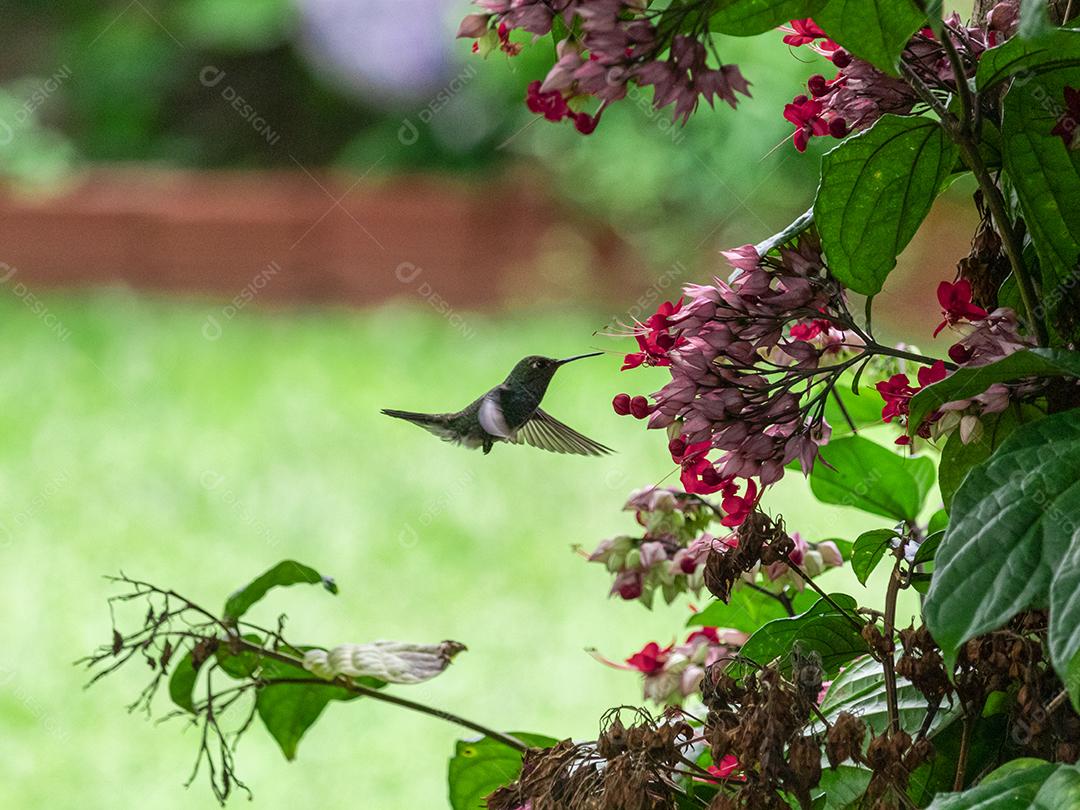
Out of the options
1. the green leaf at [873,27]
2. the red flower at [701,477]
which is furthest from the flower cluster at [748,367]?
the green leaf at [873,27]

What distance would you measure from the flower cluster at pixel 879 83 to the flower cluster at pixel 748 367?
0.26ft

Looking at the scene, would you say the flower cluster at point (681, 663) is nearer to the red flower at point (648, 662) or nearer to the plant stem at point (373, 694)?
the red flower at point (648, 662)

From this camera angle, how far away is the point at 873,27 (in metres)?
0.61

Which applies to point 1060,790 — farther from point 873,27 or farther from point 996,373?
point 873,27

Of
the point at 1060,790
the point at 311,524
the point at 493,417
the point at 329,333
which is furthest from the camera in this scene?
the point at 329,333

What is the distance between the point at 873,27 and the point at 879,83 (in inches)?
3.5

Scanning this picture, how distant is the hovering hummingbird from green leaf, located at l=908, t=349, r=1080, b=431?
27 cm

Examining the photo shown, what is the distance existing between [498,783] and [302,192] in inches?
172

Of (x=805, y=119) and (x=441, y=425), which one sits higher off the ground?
(x=441, y=425)

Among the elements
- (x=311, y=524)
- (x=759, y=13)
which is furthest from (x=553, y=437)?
(x=311, y=524)

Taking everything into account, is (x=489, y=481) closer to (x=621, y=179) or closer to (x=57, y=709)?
(x=57, y=709)

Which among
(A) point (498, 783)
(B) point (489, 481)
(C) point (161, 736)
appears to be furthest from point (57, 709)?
(A) point (498, 783)

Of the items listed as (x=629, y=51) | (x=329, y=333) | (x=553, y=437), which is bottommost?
(x=629, y=51)

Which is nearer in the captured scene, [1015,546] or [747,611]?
[1015,546]
